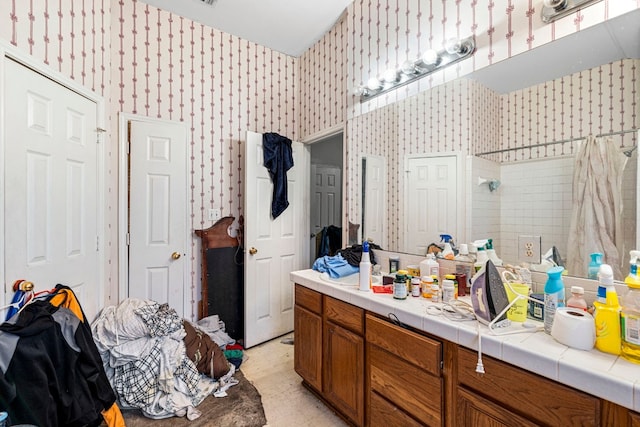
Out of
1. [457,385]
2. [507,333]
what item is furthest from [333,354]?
[507,333]

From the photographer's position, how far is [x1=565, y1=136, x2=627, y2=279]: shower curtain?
1.16m

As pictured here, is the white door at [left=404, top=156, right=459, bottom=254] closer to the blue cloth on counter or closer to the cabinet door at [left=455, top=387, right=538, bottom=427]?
the blue cloth on counter

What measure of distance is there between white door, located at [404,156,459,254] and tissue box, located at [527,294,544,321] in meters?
0.55

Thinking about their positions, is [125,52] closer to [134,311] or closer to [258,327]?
[134,311]

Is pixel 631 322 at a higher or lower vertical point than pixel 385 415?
higher

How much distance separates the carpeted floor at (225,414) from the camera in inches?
68.0

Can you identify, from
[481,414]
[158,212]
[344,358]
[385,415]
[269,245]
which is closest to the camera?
[481,414]

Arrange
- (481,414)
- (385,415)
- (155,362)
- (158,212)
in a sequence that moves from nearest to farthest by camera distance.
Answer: (481,414) < (385,415) < (155,362) < (158,212)

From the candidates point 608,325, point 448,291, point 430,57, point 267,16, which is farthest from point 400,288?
point 267,16

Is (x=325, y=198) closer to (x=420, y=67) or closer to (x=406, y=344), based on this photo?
(x=420, y=67)

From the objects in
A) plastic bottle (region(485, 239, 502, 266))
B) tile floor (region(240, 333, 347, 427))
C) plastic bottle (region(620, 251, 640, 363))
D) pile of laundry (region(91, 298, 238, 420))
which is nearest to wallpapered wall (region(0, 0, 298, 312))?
pile of laundry (region(91, 298, 238, 420))

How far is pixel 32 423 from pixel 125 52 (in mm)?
2504

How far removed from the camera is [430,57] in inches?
68.3

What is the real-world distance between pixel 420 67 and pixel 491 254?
48.2 inches
